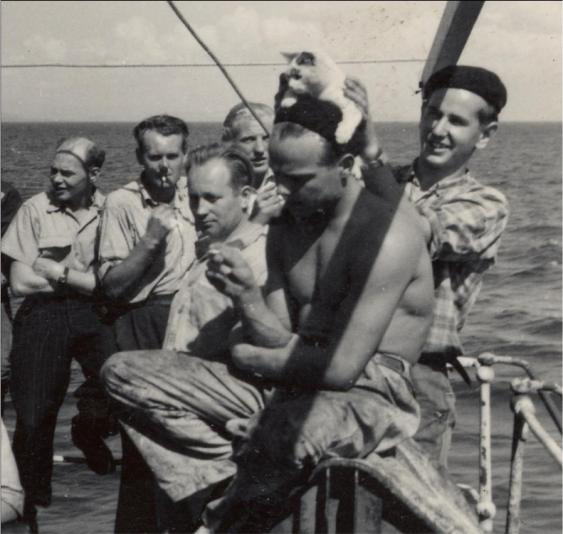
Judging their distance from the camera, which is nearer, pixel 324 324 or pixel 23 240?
pixel 324 324

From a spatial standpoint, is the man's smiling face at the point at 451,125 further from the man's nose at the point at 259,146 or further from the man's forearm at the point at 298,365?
the man's nose at the point at 259,146

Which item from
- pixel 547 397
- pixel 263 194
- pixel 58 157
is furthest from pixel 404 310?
pixel 58 157

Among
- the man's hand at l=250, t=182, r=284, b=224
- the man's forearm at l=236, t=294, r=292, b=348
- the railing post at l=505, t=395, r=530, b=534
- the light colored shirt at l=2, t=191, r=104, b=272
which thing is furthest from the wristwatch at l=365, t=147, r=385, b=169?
the light colored shirt at l=2, t=191, r=104, b=272

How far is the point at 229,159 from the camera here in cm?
475

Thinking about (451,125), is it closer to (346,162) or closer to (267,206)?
(346,162)

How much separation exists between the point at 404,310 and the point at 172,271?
79.2 inches

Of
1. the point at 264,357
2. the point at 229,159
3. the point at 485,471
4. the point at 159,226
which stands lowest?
the point at 485,471

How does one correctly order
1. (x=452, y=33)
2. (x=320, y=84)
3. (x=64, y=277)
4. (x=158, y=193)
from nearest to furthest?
(x=320, y=84)
(x=452, y=33)
(x=158, y=193)
(x=64, y=277)

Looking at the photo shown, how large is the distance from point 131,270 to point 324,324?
1819 millimetres

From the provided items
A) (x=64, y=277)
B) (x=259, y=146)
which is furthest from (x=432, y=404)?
(x=64, y=277)

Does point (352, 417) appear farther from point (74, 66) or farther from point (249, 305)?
point (74, 66)

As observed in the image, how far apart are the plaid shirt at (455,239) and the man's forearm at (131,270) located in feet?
4.76

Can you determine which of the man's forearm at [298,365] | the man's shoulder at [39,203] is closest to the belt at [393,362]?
the man's forearm at [298,365]

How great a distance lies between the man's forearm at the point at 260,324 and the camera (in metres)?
3.72
